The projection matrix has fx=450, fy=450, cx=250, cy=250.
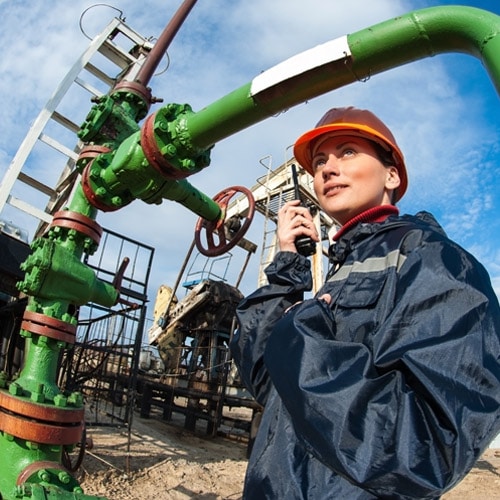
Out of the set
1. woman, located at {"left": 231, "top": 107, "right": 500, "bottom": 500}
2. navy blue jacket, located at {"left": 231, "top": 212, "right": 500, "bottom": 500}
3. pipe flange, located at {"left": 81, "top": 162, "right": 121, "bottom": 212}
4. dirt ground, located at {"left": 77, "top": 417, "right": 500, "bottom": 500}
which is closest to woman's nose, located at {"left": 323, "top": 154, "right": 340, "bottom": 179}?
woman, located at {"left": 231, "top": 107, "right": 500, "bottom": 500}

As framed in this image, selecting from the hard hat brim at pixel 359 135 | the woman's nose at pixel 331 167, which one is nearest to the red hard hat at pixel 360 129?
the hard hat brim at pixel 359 135

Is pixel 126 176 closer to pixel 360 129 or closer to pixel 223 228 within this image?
pixel 223 228

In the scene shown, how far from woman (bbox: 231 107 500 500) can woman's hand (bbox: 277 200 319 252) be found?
0.54 feet

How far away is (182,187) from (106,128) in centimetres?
67

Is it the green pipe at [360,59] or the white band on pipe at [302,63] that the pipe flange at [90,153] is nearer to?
the green pipe at [360,59]

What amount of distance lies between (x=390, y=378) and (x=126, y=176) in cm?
214

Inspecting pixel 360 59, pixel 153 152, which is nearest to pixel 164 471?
pixel 153 152

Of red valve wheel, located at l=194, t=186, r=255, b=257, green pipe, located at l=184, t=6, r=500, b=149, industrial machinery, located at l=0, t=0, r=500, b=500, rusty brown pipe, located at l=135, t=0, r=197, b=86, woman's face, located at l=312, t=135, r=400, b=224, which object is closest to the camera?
green pipe, located at l=184, t=6, r=500, b=149

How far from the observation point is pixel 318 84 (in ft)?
5.54

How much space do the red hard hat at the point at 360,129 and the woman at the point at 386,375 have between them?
0.30 m

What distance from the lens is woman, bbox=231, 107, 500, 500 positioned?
0.73 m

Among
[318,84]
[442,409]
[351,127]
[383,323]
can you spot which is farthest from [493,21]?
[442,409]

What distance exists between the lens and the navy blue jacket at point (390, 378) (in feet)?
2.40

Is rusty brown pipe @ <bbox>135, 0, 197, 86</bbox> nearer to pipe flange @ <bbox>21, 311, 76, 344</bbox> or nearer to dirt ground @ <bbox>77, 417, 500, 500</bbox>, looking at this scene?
pipe flange @ <bbox>21, 311, 76, 344</bbox>
